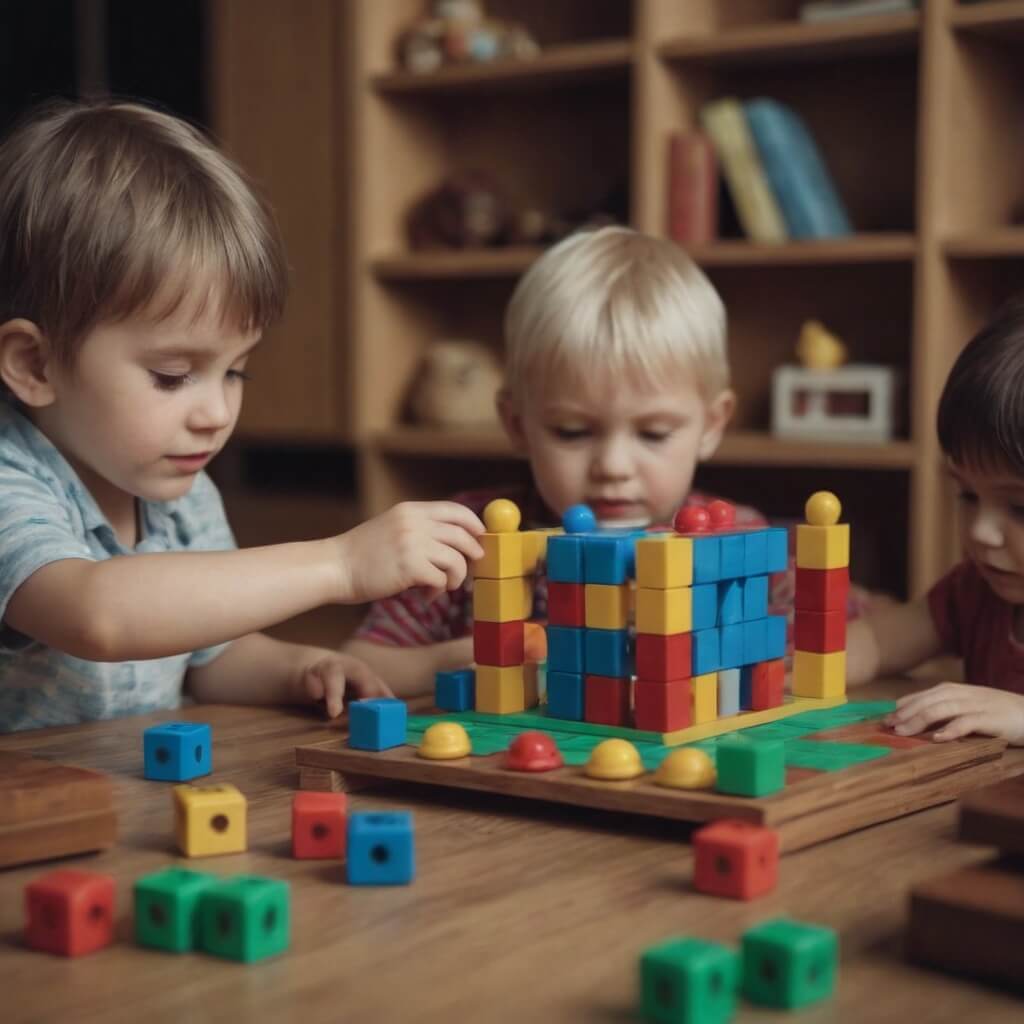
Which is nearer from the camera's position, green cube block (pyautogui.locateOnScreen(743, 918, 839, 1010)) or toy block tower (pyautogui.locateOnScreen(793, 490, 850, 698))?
green cube block (pyautogui.locateOnScreen(743, 918, 839, 1010))

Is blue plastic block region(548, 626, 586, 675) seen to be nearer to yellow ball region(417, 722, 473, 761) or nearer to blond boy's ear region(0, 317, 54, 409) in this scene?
yellow ball region(417, 722, 473, 761)

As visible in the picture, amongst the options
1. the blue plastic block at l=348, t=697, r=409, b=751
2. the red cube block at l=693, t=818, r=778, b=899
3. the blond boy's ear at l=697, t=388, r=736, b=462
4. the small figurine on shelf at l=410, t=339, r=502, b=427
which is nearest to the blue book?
the small figurine on shelf at l=410, t=339, r=502, b=427

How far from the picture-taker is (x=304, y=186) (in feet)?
11.0

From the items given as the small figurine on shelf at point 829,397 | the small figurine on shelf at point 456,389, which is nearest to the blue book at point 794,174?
the small figurine on shelf at point 829,397

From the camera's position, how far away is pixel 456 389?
3170mm

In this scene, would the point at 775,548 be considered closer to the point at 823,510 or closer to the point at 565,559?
the point at 823,510

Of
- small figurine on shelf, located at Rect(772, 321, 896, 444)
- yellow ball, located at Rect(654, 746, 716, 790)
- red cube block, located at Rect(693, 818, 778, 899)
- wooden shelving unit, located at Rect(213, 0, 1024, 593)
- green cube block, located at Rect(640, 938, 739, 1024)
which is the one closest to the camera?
green cube block, located at Rect(640, 938, 739, 1024)

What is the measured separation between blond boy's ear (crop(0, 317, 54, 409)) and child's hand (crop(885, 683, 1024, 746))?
71 centimetres

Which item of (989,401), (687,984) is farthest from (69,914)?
(989,401)

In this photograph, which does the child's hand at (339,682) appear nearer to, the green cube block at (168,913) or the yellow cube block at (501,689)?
the yellow cube block at (501,689)

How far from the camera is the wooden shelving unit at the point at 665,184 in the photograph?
8.35ft

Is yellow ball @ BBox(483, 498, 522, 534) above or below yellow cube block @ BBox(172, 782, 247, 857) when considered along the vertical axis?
above

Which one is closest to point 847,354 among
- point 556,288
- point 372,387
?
point 372,387

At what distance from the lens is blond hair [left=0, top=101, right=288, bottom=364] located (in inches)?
45.7
